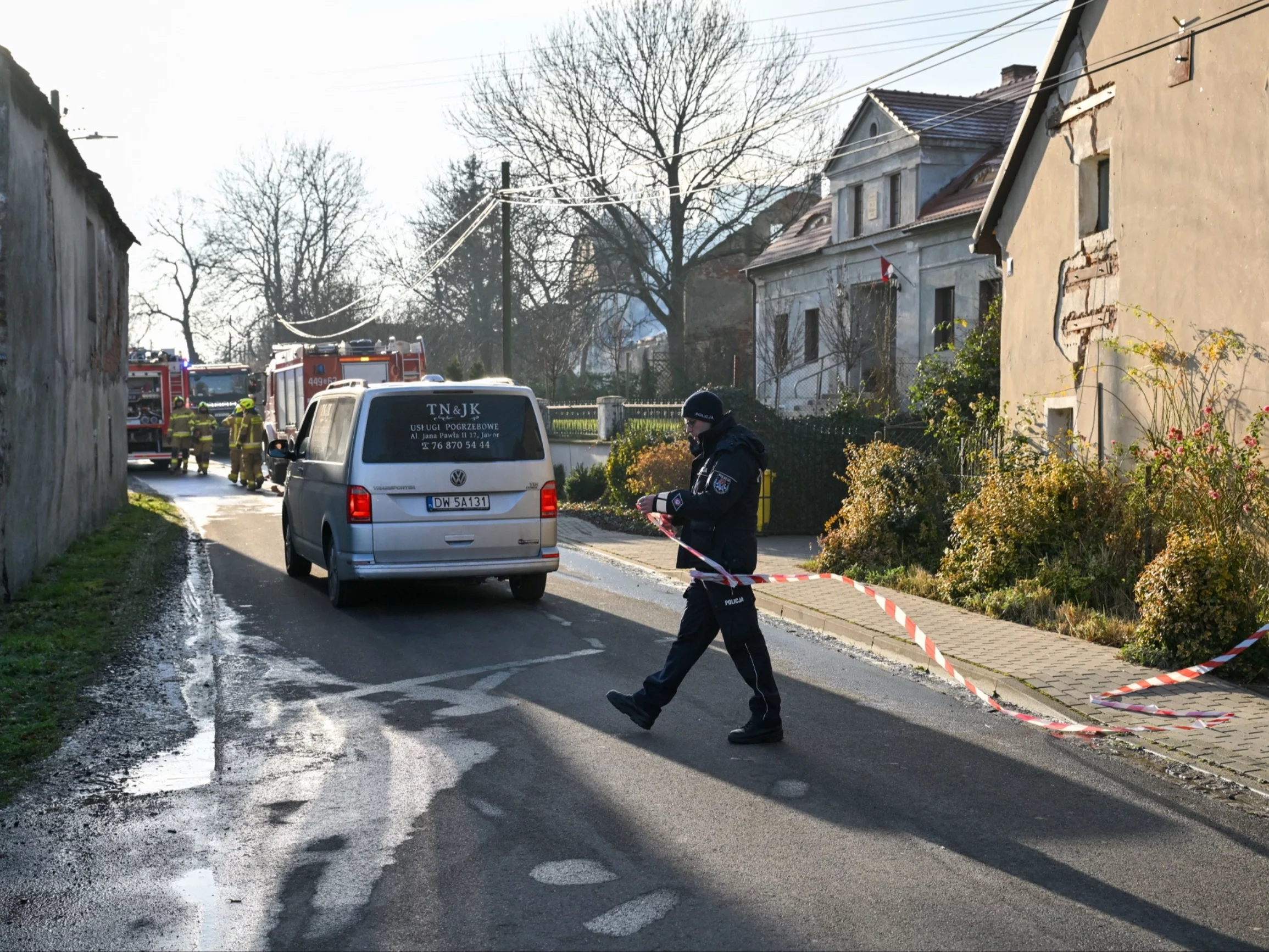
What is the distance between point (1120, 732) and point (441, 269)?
50.3 m

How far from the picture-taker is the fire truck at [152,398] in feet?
117

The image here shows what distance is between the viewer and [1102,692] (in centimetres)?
791

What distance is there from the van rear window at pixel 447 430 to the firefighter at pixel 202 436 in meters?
26.4

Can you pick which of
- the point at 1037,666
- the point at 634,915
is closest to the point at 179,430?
the point at 1037,666

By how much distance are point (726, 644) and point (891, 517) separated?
295 inches

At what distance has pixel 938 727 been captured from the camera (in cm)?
729

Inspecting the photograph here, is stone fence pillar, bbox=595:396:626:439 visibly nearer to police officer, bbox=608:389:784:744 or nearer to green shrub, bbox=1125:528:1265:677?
green shrub, bbox=1125:528:1265:677

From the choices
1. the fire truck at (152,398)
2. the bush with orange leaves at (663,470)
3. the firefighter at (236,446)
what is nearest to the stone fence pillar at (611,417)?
the bush with orange leaves at (663,470)

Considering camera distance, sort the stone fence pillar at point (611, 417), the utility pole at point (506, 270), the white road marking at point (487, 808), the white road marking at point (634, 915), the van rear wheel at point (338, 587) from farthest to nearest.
→ the utility pole at point (506, 270)
the stone fence pillar at point (611, 417)
the van rear wheel at point (338, 587)
the white road marking at point (487, 808)
the white road marking at point (634, 915)

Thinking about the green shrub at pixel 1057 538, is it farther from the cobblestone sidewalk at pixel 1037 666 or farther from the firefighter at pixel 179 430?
the firefighter at pixel 179 430

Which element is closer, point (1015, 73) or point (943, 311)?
point (943, 311)

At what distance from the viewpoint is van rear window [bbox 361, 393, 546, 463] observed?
11.1 metres

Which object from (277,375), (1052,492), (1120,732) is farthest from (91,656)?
(277,375)

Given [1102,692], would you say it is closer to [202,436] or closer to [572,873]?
[572,873]
